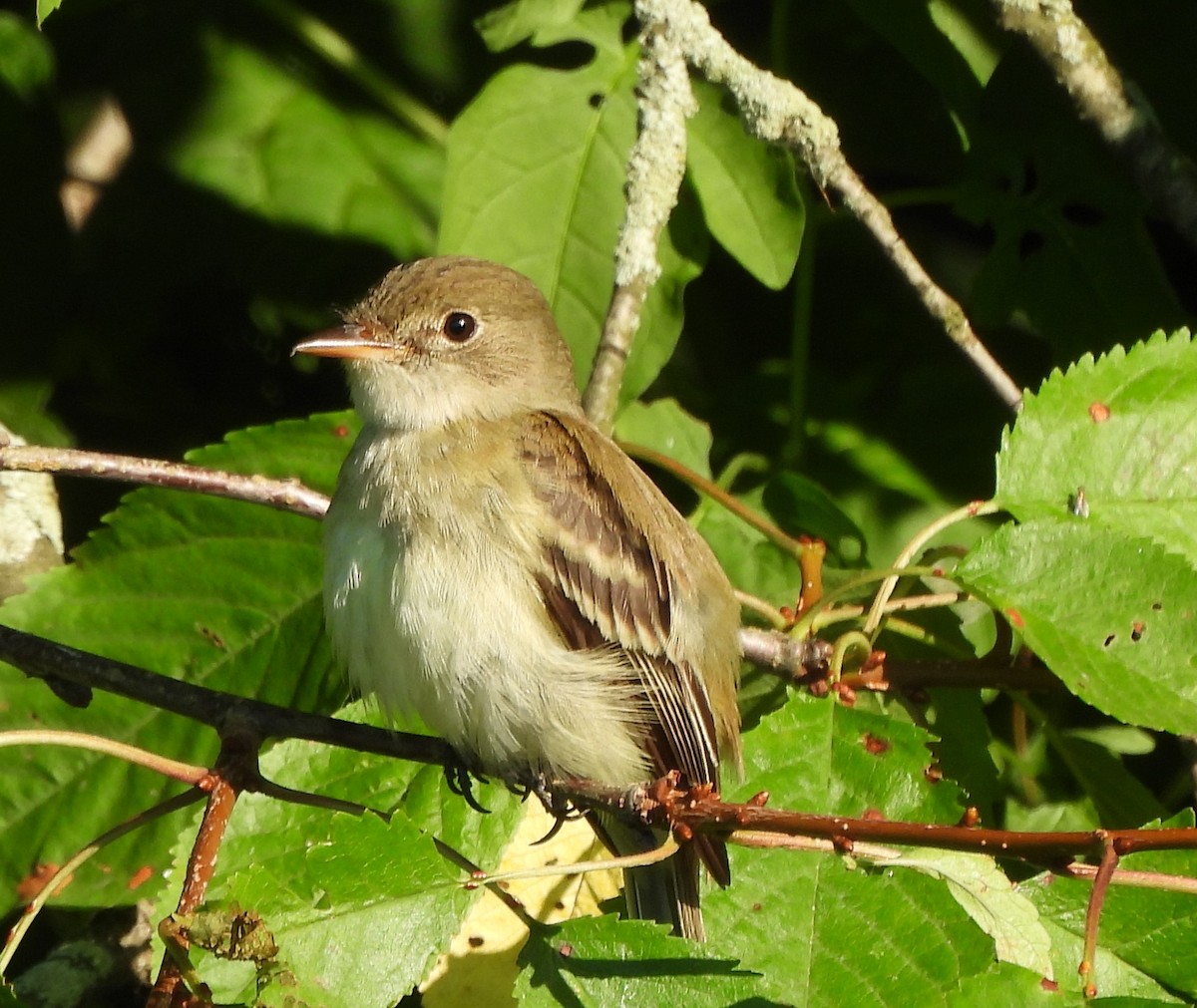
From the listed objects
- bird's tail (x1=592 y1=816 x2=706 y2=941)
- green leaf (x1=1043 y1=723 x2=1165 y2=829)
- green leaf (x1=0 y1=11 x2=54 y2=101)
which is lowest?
bird's tail (x1=592 y1=816 x2=706 y2=941)

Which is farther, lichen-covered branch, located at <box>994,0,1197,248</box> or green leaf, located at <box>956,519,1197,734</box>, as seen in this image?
lichen-covered branch, located at <box>994,0,1197,248</box>

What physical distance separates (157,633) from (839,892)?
176 cm

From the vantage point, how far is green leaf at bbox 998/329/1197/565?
120 inches

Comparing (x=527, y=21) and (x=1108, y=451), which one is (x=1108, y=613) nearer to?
(x=1108, y=451)

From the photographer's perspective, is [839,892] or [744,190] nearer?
[839,892]

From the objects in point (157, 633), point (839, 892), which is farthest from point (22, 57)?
point (839, 892)

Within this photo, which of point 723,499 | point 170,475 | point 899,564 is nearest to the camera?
point 899,564

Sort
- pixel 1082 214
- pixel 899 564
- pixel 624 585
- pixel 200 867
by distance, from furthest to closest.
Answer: pixel 1082 214, pixel 624 585, pixel 899 564, pixel 200 867

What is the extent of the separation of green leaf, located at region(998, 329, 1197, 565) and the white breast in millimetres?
966

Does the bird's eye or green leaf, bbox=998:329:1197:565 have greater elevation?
the bird's eye

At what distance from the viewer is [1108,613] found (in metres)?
2.72

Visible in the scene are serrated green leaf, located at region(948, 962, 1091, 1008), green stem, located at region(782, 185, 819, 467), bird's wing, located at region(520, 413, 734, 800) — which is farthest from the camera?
green stem, located at region(782, 185, 819, 467)

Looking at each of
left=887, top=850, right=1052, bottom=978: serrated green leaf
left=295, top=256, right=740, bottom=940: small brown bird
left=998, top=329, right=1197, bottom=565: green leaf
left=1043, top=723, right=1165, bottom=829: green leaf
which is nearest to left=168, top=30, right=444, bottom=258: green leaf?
left=295, top=256, right=740, bottom=940: small brown bird

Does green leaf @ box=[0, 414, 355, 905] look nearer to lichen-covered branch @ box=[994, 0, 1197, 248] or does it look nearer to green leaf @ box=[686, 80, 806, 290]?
green leaf @ box=[686, 80, 806, 290]
